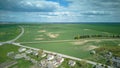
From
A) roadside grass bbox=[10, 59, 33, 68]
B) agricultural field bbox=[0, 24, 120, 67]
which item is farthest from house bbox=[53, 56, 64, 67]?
roadside grass bbox=[10, 59, 33, 68]

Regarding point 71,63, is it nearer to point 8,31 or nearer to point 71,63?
point 71,63

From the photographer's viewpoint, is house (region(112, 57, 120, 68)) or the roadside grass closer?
house (region(112, 57, 120, 68))

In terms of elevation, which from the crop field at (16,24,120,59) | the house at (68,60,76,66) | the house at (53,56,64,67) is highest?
the crop field at (16,24,120,59)

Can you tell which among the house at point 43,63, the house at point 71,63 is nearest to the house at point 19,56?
the house at point 43,63

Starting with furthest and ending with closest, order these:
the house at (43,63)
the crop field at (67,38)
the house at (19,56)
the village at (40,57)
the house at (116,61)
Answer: the crop field at (67,38)
the house at (19,56)
the village at (40,57)
the house at (43,63)
the house at (116,61)

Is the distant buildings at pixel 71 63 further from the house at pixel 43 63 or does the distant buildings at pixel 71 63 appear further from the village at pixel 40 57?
the house at pixel 43 63

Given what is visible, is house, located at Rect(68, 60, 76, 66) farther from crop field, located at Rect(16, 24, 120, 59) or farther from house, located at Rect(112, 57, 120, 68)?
house, located at Rect(112, 57, 120, 68)

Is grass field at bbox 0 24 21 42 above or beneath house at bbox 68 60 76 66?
above

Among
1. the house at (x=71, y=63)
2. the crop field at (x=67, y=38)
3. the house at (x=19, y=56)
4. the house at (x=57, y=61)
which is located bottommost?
the house at (x=71, y=63)

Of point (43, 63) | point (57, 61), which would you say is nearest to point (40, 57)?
point (43, 63)

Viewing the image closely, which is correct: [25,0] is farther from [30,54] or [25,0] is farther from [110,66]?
[110,66]

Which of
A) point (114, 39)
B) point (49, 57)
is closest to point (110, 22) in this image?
point (114, 39)
